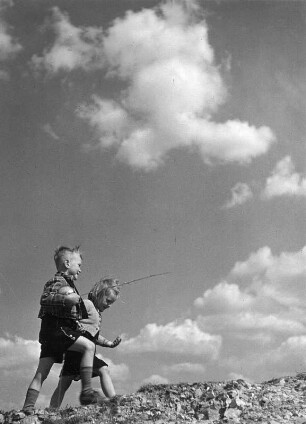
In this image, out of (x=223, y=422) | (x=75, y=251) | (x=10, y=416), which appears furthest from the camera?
(x=75, y=251)

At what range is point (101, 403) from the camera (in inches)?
315

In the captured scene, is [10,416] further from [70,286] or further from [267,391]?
[267,391]

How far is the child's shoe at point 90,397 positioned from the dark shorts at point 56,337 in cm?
66

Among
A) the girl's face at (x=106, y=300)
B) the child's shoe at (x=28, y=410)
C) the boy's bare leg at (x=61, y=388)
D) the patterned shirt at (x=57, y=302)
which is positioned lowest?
the child's shoe at (x=28, y=410)

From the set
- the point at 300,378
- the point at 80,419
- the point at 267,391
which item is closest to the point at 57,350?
the point at 80,419

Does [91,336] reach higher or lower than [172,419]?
higher

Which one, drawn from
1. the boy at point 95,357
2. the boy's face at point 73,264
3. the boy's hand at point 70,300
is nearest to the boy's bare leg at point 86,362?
the boy at point 95,357

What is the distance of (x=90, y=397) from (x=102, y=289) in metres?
1.88

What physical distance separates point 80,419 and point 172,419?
125 cm

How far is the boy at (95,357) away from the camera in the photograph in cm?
896

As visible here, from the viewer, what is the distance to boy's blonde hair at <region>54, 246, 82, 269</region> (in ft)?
29.4

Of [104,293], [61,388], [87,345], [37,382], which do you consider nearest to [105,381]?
[61,388]

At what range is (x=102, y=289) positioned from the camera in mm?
9406

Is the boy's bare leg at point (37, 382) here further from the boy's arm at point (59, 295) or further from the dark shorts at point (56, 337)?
the boy's arm at point (59, 295)
